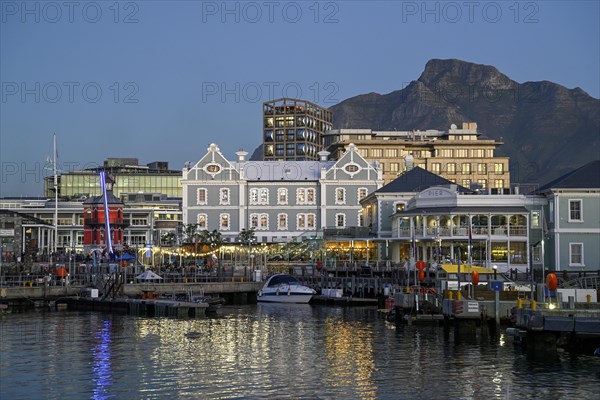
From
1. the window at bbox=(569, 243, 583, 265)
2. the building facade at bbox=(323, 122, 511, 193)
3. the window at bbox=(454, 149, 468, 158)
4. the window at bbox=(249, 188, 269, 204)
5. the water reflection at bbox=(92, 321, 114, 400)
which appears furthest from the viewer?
the window at bbox=(454, 149, 468, 158)

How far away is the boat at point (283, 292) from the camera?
83.4m

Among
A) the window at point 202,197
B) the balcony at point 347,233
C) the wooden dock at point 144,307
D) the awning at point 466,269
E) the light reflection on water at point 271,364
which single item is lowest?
the light reflection on water at point 271,364

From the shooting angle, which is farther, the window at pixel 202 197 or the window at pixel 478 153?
the window at pixel 478 153

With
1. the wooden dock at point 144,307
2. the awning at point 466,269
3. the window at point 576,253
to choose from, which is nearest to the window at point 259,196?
the wooden dock at point 144,307

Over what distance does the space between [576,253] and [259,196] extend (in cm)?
5035

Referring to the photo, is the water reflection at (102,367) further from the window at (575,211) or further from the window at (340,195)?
the window at (340,195)

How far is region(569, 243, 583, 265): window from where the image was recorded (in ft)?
264

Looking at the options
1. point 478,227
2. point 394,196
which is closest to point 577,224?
point 478,227

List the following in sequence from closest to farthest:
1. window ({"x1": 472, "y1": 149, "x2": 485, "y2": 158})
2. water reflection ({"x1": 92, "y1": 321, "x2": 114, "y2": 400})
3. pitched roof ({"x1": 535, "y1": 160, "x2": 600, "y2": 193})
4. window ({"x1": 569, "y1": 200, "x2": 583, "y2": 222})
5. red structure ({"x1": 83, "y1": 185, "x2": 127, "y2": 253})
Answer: water reflection ({"x1": 92, "y1": 321, "x2": 114, "y2": 400}), window ({"x1": 569, "y1": 200, "x2": 583, "y2": 222}), pitched roof ({"x1": 535, "y1": 160, "x2": 600, "y2": 193}), red structure ({"x1": 83, "y1": 185, "x2": 127, "y2": 253}), window ({"x1": 472, "y1": 149, "x2": 485, "y2": 158})

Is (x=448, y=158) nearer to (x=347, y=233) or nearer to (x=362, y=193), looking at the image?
(x=362, y=193)

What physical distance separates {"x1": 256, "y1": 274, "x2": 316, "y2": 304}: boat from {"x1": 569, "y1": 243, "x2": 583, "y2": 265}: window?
22316 mm

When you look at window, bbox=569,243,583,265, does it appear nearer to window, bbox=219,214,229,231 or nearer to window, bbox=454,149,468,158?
window, bbox=219,214,229,231

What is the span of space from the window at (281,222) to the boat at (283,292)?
3538 cm

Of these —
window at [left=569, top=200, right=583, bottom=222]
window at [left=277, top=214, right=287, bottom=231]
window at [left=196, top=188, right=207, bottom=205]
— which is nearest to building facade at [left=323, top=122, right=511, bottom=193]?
window at [left=277, top=214, right=287, bottom=231]
